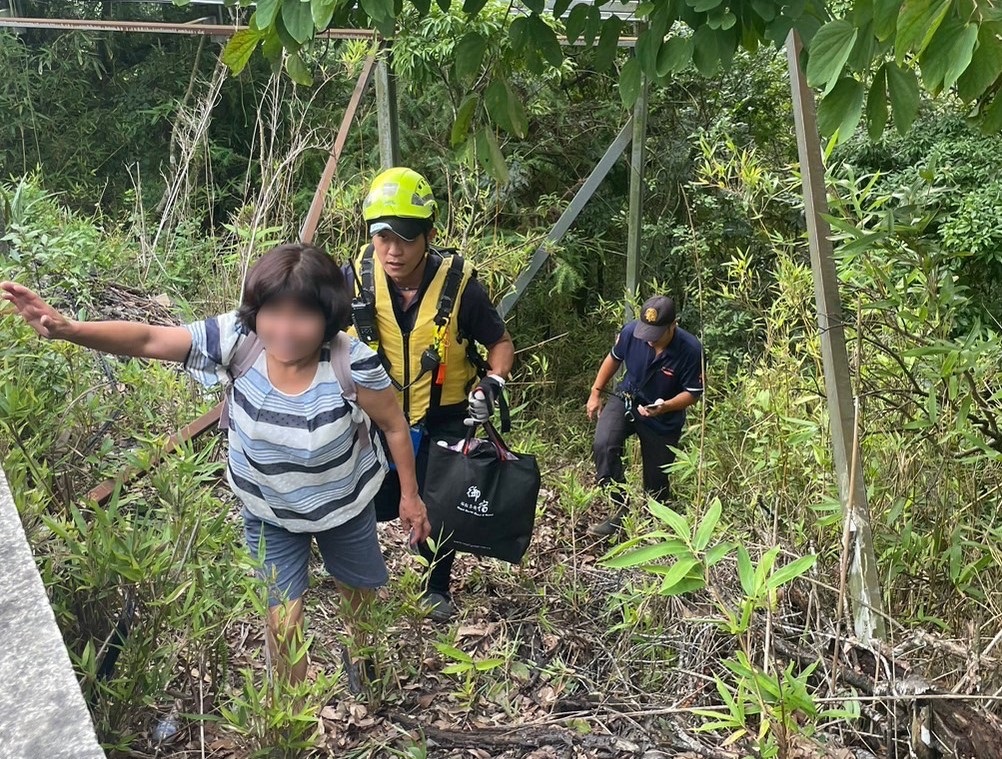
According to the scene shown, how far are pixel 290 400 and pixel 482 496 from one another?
0.96 meters

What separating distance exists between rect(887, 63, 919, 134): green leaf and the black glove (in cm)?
184

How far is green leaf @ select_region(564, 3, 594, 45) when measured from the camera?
7.94ft

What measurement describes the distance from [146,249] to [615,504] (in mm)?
3601

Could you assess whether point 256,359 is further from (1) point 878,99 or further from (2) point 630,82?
(1) point 878,99

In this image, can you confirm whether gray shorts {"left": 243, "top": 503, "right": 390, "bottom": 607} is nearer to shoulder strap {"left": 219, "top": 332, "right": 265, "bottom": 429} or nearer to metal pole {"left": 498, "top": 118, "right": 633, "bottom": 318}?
shoulder strap {"left": 219, "top": 332, "right": 265, "bottom": 429}

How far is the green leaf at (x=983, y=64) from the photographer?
1416 millimetres

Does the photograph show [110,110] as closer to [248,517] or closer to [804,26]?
[248,517]

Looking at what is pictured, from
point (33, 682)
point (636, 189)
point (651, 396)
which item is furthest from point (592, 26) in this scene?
point (636, 189)

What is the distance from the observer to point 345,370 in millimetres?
2479

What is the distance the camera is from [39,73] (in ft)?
26.2

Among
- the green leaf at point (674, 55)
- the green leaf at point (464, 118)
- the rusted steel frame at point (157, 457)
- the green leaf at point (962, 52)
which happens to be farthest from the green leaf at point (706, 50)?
the rusted steel frame at point (157, 457)

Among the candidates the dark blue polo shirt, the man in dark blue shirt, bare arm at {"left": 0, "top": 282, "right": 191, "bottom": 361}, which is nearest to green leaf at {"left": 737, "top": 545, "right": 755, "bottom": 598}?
bare arm at {"left": 0, "top": 282, "right": 191, "bottom": 361}

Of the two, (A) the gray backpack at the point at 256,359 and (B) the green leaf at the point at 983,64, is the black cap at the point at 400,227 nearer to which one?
(A) the gray backpack at the point at 256,359

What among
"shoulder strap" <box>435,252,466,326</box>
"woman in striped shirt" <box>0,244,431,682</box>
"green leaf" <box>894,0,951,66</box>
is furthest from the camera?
"shoulder strap" <box>435,252,466,326</box>
